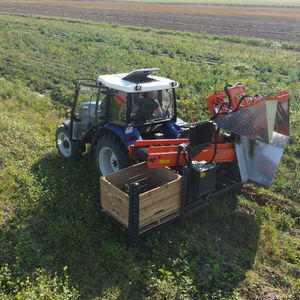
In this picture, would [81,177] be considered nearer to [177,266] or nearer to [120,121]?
[120,121]

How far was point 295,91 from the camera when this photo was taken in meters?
14.4

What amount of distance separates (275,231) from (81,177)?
4.20m

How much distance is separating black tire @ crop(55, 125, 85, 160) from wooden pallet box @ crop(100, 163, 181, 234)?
2.22 meters

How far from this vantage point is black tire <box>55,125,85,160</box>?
854cm

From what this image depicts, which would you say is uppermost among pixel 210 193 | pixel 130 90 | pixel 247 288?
pixel 130 90

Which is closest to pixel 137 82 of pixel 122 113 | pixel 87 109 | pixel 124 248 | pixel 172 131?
pixel 122 113

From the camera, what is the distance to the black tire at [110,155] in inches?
278

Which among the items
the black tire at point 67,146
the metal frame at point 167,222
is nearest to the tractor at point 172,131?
the metal frame at point 167,222

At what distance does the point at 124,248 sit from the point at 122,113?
8.71 ft

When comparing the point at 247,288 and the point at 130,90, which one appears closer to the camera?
the point at 247,288

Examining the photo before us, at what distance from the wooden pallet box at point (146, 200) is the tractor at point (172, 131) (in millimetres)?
373

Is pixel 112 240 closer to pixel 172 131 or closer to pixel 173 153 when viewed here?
pixel 173 153

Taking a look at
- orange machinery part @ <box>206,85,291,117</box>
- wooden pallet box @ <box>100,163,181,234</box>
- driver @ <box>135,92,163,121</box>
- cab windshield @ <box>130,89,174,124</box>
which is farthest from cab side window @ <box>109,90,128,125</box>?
orange machinery part @ <box>206,85,291,117</box>

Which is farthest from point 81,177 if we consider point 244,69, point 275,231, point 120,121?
point 244,69
